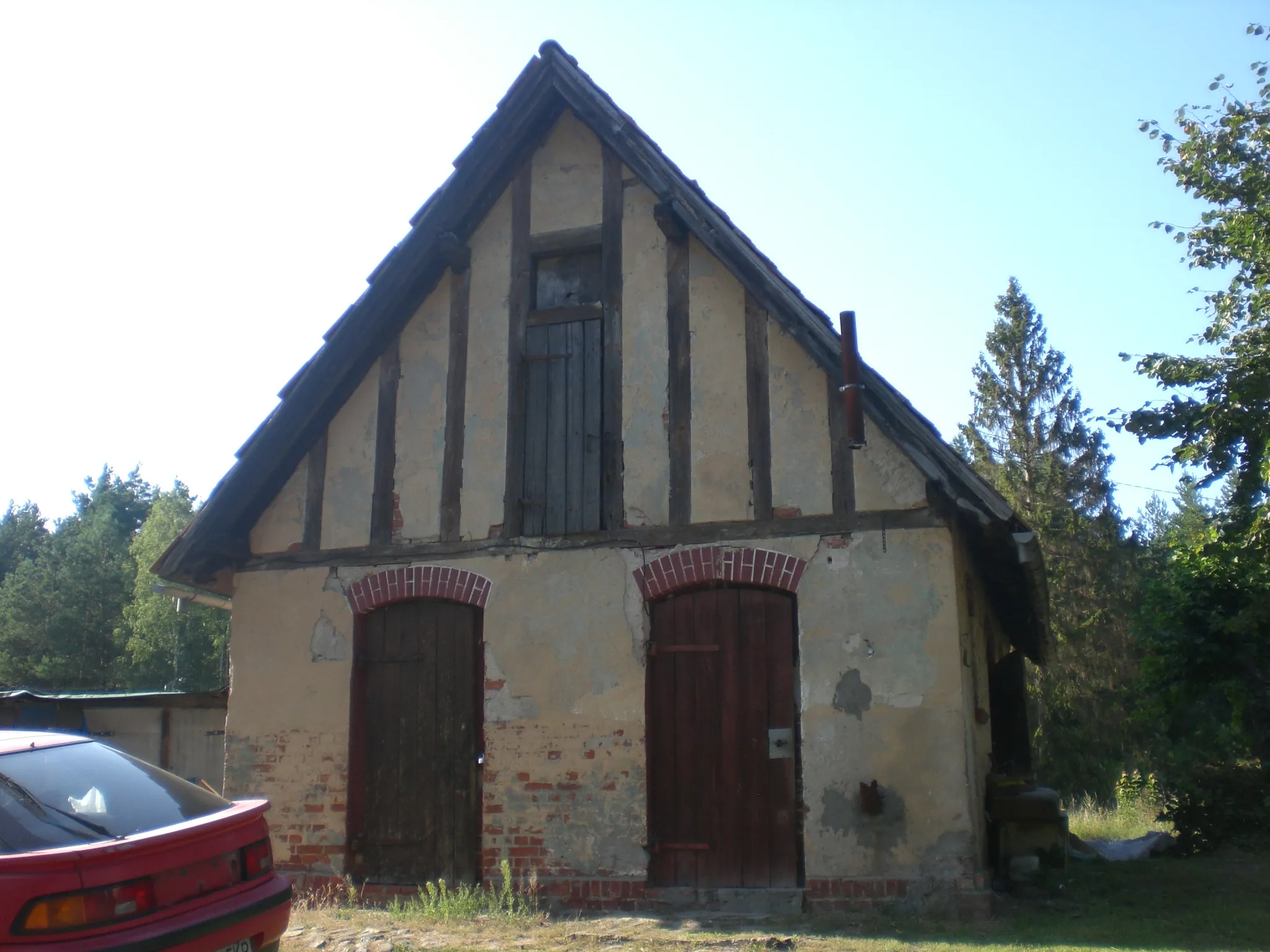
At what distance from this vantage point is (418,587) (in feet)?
33.2

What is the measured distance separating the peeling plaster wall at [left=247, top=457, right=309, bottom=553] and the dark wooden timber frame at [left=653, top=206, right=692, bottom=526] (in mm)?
3718

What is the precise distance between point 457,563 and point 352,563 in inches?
43.0

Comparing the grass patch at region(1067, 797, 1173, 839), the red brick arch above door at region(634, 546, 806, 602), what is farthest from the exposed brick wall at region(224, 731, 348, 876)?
the grass patch at region(1067, 797, 1173, 839)

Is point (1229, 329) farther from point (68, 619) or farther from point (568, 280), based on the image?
point (68, 619)

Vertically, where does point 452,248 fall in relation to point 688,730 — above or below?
above

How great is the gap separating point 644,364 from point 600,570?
190 centimetres

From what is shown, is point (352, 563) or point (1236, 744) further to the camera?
point (1236, 744)

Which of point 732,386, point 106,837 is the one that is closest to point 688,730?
point 732,386

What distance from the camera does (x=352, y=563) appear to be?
34.2 feet

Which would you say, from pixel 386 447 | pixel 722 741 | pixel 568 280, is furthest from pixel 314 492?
pixel 722 741

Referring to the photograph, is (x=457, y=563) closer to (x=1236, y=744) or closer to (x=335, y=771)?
(x=335, y=771)

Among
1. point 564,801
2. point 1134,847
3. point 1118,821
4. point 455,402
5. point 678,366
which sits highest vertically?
point 678,366

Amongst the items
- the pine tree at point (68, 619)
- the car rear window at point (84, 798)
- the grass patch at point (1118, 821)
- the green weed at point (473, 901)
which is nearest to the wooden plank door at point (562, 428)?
the green weed at point (473, 901)

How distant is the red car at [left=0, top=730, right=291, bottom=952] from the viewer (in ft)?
14.0
